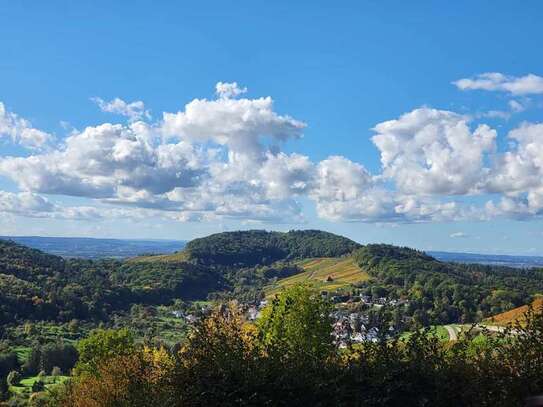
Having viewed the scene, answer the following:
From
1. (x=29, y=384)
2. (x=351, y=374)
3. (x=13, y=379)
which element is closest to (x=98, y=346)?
(x=351, y=374)

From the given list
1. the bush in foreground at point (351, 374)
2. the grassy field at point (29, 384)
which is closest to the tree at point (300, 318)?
the bush in foreground at point (351, 374)

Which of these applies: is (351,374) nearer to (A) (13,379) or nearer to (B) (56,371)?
(A) (13,379)

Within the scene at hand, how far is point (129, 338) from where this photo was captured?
57.8 meters

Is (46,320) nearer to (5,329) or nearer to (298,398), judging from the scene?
(5,329)

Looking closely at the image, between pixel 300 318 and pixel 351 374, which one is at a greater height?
pixel 351 374

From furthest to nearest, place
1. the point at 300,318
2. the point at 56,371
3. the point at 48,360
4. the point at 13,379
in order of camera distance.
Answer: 1. the point at 48,360
2. the point at 56,371
3. the point at 13,379
4. the point at 300,318

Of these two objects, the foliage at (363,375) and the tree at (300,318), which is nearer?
the foliage at (363,375)

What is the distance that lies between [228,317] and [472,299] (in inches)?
6668

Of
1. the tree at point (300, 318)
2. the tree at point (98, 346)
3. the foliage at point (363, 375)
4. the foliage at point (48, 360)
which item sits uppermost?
the foliage at point (363, 375)

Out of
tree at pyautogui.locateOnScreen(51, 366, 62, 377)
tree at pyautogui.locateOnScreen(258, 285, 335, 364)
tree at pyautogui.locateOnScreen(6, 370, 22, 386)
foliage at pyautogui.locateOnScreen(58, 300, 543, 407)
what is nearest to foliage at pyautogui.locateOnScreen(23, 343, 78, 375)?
tree at pyautogui.locateOnScreen(51, 366, 62, 377)

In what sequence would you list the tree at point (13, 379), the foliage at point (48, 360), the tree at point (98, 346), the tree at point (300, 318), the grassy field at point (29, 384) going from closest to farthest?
1. the tree at point (300, 318)
2. the tree at point (98, 346)
3. the grassy field at point (29, 384)
4. the tree at point (13, 379)
5. the foliage at point (48, 360)

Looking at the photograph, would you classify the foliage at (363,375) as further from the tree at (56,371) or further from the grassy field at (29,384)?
the tree at (56,371)

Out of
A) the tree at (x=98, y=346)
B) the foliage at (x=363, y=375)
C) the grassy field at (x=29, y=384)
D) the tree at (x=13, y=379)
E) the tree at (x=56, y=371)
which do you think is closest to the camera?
the foliage at (x=363, y=375)

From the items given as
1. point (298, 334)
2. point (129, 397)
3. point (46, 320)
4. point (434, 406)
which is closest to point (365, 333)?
point (434, 406)
